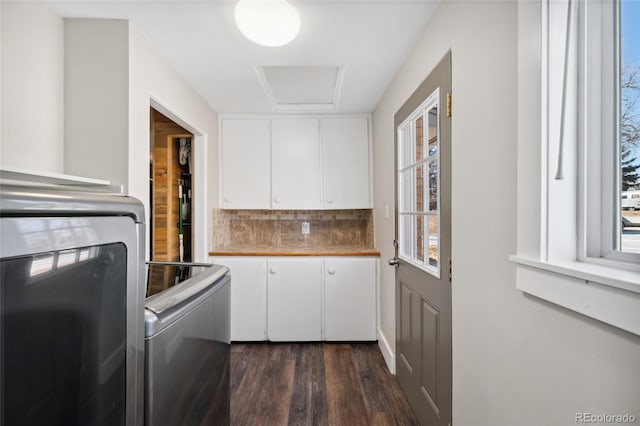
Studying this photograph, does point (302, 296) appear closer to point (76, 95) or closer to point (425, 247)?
point (425, 247)

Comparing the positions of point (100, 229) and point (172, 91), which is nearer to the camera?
point (100, 229)

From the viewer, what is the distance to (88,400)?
1.72 ft

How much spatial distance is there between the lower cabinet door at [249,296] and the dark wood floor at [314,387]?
127mm

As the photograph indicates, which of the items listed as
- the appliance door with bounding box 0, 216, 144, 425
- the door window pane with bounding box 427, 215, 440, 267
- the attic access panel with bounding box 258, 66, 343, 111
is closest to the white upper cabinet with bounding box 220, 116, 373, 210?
the attic access panel with bounding box 258, 66, 343, 111

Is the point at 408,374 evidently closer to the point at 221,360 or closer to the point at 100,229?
the point at 221,360

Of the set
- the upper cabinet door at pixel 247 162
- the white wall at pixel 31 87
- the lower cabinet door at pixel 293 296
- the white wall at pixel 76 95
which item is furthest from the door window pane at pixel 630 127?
the upper cabinet door at pixel 247 162

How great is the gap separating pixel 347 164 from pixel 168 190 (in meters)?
1.79

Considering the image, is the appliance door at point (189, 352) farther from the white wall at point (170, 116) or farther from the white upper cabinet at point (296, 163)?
the white upper cabinet at point (296, 163)

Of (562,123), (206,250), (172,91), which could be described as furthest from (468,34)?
(206,250)

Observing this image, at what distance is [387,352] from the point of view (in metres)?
2.44

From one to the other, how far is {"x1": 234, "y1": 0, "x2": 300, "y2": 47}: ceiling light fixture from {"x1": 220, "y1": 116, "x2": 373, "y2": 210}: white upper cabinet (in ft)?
5.13

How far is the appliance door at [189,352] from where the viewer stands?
729 millimetres

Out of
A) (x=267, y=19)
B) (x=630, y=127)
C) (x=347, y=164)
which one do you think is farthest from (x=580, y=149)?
(x=347, y=164)

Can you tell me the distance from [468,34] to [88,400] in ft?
5.14
